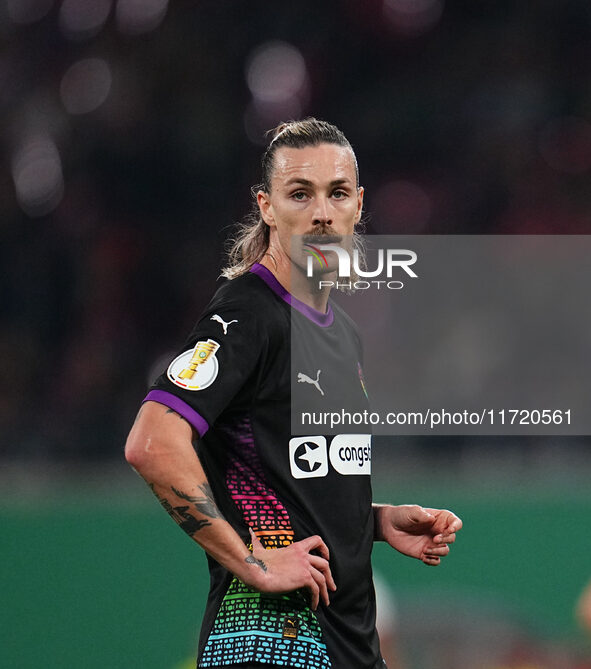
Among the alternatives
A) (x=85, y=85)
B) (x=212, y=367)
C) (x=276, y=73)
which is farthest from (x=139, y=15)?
(x=212, y=367)

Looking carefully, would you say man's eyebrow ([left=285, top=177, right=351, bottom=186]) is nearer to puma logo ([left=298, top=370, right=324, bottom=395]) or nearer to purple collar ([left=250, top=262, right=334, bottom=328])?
purple collar ([left=250, top=262, right=334, bottom=328])

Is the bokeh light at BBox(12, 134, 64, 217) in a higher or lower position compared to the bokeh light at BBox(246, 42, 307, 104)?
lower

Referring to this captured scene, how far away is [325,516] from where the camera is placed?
207cm

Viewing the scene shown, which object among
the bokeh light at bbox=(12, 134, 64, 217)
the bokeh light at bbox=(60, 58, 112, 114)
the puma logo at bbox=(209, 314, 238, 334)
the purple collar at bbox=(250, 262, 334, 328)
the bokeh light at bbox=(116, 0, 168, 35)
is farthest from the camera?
the bokeh light at bbox=(116, 0, 168, 35)

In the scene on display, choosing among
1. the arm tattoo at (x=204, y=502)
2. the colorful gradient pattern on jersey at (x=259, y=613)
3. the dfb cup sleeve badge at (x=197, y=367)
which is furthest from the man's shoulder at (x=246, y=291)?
the arm tattoo at (x=204, y=502)

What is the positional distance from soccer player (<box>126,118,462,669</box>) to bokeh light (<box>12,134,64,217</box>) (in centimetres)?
383

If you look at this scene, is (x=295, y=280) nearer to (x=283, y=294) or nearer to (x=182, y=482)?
(x=283, y=294)

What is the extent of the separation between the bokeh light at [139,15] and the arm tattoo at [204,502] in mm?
4978

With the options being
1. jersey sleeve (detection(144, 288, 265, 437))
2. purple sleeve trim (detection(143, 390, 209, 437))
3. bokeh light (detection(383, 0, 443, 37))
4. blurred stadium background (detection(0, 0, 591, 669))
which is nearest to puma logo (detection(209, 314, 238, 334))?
jersey sleeve (detection(144, 288, 265, 437))

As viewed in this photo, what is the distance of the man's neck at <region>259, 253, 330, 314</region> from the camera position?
2.19 meters

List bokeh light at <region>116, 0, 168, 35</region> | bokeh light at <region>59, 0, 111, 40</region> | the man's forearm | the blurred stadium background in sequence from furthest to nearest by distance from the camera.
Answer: bokeh light at <region>116, 0, 168, 35</region> → bokeh light at <region>59, 0, 111, 40</region> → the blurred stadium background → the man's forearm

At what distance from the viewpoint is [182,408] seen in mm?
1890

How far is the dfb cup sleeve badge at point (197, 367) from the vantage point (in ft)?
6.26

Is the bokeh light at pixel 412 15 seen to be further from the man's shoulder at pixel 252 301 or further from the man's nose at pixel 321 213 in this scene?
the man's shoulder at pixel 252 301
